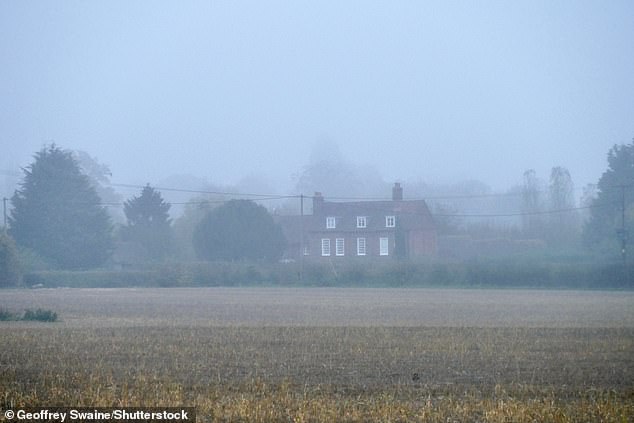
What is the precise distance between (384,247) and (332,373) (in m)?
83.3

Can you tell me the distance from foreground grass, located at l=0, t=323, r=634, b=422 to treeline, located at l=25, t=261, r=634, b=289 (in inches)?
1847

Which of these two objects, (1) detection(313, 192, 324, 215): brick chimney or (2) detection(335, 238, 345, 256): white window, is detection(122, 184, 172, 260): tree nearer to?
(1) detection(313, 192, 324, 215): brick chimney

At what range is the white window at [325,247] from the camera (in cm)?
10344

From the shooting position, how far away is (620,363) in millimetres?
20500

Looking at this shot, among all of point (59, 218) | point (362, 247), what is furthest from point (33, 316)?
point (362, 247)

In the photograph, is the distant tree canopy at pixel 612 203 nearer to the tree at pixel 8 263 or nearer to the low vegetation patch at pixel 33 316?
the tree at pixel 8 263

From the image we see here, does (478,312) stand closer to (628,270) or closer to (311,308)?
(311,308)

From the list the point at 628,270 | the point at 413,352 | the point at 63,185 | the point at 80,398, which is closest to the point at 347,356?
the point at 413,352

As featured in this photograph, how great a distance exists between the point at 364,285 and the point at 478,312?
3817 cm

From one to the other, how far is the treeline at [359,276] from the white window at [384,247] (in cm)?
1866

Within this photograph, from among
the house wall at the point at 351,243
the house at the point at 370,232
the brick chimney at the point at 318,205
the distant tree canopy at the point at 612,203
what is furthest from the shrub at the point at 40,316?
the brick chimney at the point at 318,205

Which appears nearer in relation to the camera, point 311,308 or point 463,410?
point 463,410

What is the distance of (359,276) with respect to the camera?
81000mm

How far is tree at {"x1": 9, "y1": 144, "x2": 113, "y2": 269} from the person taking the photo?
3541 inches
